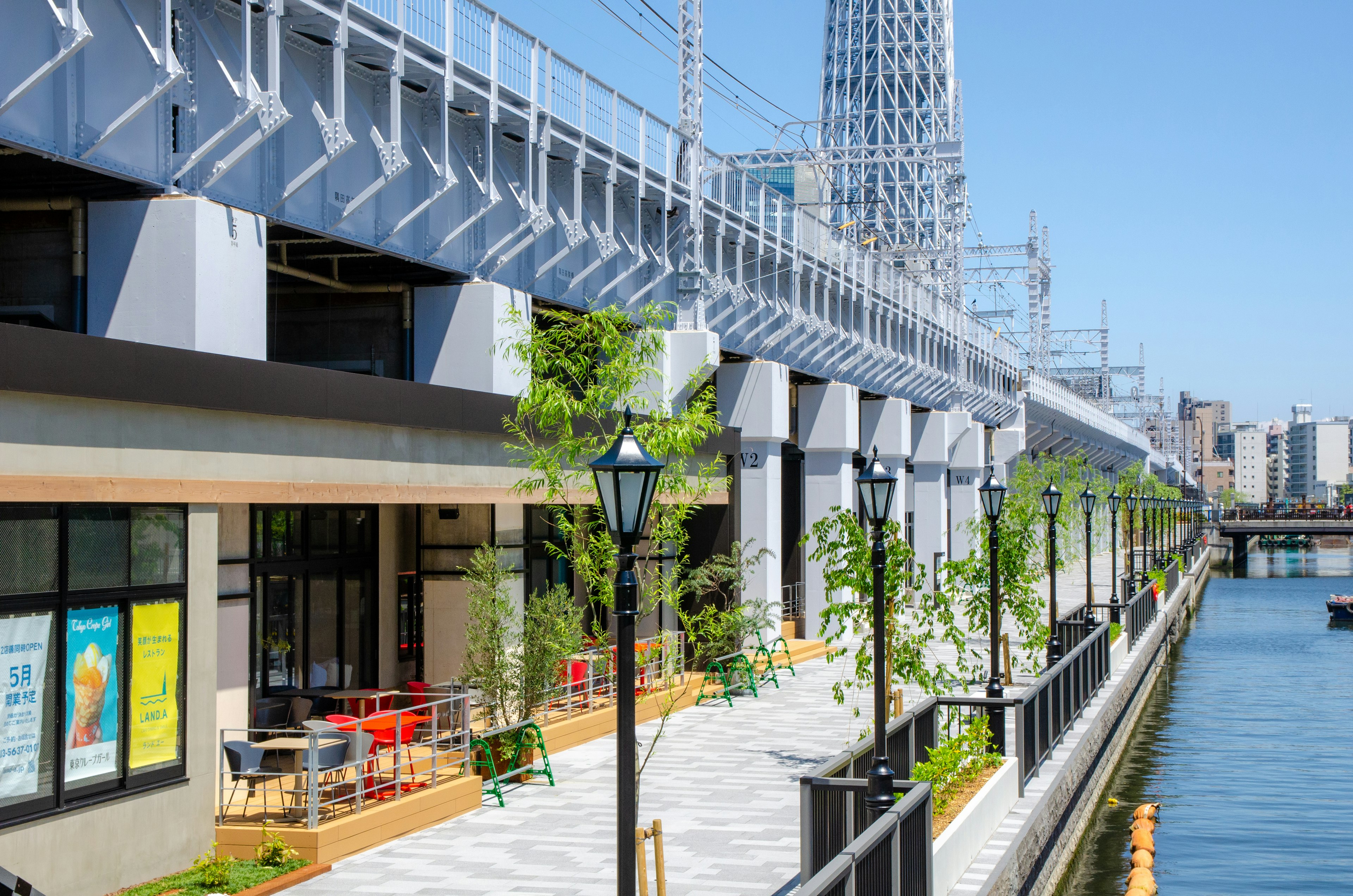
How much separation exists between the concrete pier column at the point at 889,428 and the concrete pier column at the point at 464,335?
73.7 feet

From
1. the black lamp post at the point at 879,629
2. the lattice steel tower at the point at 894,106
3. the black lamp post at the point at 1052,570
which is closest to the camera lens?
the black lamp post at the point at 879,629

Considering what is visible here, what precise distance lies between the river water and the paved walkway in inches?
178

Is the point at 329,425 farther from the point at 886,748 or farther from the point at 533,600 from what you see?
the point at 886,748

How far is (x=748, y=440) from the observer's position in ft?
99.3

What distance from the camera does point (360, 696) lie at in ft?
54.4

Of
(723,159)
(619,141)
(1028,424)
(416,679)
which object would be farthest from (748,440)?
(1028,424)

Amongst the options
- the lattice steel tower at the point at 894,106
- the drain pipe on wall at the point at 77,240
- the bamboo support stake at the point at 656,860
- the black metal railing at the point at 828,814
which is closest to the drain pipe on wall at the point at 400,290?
the drain pipe on wall at the point at 77,240

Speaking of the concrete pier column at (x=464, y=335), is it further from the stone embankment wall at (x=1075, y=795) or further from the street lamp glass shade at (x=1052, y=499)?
the street lamp glass shade at (x=1052, y=499)

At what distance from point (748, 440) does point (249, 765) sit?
17919 mm

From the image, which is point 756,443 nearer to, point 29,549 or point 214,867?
point 214,867

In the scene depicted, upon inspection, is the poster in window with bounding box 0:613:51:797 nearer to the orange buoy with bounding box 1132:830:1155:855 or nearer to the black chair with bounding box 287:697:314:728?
the black chair with bounding box 287:697:314:728

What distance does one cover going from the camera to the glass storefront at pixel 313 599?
1866 cm

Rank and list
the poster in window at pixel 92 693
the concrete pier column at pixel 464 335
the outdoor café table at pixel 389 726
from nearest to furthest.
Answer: the poster in window at pixel 92 693 → the outdoor café table at pixel 389 726 → the concrete pier column at pixel 464 335

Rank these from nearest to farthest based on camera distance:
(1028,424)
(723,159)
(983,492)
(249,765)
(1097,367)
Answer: (249,765) → (983,492) → (723,159) → (1028,424) → (1097,367)
